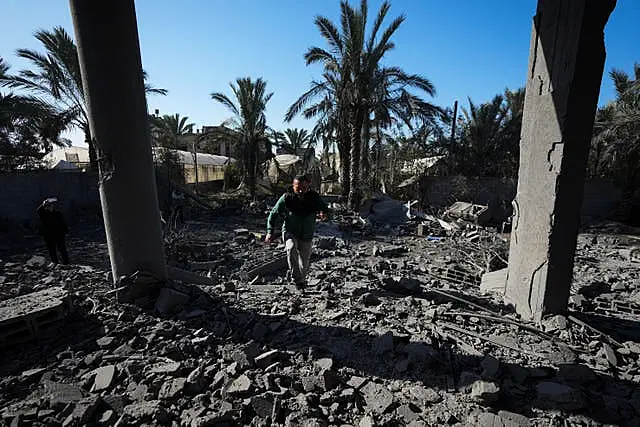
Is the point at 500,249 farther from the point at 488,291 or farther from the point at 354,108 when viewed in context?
the point at 354,108

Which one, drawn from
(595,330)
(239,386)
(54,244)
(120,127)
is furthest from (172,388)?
(54,244)

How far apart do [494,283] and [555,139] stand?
2.79 metres

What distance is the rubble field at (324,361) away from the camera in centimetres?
245

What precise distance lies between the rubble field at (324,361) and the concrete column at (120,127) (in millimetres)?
669

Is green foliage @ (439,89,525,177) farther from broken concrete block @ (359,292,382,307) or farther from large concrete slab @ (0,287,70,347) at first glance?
large concrete slab @ (0,287,70,347)

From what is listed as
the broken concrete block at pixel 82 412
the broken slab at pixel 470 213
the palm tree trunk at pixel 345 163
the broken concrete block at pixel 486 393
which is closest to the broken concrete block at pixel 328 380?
the broken concrete block at pixel 486 393

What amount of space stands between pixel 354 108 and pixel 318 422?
12.9 m

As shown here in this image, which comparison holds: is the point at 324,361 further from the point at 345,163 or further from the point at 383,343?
the point at 345,163

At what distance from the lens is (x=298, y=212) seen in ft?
15.4

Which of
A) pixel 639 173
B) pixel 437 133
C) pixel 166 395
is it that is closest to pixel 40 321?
pixel 166 395

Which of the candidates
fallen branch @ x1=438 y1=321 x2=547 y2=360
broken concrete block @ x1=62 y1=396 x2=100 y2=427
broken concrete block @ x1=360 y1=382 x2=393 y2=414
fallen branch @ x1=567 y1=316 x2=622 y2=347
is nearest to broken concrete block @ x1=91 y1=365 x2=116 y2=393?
broken concrete block @ x1=62 y1=396 x2=100 y2=427

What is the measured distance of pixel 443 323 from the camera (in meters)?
3.79

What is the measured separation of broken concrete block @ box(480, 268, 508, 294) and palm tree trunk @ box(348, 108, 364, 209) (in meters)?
9.12

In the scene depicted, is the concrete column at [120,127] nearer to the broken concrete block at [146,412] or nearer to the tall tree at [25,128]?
the broken concrete block at [146,412]
